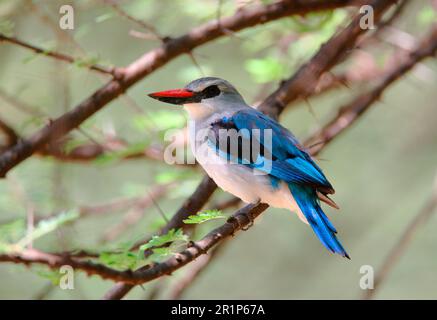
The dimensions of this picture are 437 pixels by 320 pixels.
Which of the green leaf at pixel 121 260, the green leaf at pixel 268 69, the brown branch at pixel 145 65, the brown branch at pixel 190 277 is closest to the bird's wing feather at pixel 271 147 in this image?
the brown branch at pixel 145 65

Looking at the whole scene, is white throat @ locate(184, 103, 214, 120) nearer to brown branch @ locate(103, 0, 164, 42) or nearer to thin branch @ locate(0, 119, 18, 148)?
brown branch @ locate(103, 0, 164, 42)

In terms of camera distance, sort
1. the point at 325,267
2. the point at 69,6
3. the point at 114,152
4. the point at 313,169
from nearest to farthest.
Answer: the point at 313,169, the point at 69,6, the point at 114,152, the point at 325,267

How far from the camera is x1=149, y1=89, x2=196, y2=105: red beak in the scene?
114 inches

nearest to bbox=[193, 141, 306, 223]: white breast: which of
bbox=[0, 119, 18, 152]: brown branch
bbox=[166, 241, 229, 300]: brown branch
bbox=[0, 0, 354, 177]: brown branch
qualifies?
bbox=[0, 0, 354, 177]: brown branch

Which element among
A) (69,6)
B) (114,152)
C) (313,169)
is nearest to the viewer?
(313,169)

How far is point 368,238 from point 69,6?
3.92 meters

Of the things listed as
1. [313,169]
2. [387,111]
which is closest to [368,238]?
[387,111]

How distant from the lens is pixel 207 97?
3.15m

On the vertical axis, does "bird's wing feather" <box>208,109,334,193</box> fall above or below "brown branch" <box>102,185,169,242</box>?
above

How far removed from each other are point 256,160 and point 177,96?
16.2 inches

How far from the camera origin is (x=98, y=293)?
17.9 feet

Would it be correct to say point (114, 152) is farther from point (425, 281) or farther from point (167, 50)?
point (425, 281)

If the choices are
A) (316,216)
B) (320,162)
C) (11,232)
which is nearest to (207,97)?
(316,216)

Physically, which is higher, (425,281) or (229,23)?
(229,23)
